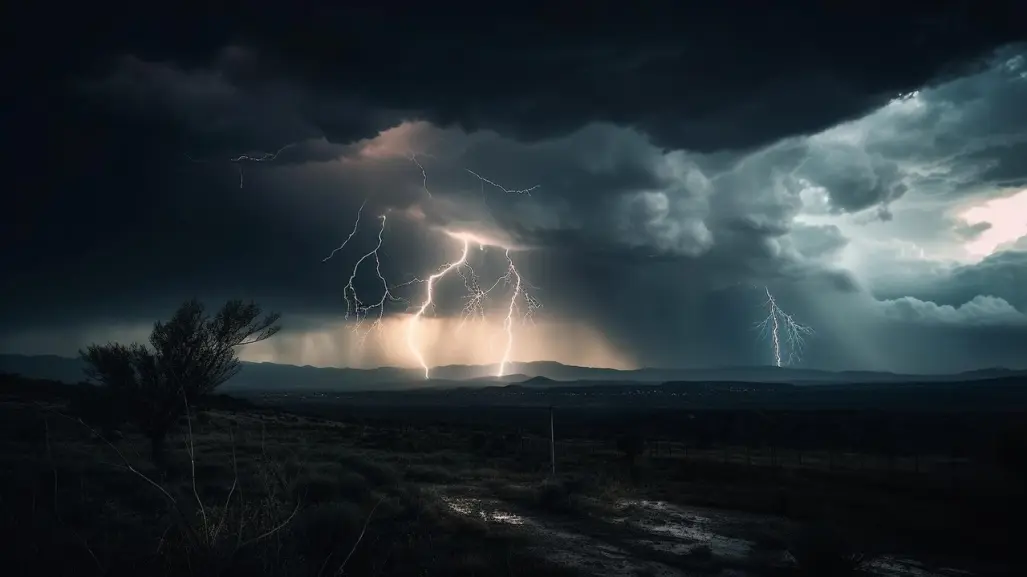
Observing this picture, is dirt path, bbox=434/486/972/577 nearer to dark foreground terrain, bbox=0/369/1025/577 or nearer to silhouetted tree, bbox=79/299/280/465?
dark foreground terrain, bbox=0/369/1025/577

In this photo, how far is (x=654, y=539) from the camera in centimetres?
1978

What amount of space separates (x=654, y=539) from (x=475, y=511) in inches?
257

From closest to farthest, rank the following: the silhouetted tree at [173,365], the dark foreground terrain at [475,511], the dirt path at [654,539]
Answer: the dark foreground terrain at [475,511], the dirt path at [654,539], the silhouetted tree at [173,365]

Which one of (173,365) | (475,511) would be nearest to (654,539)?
(475,511)

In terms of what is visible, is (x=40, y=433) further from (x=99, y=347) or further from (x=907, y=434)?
(x=907, y=434)

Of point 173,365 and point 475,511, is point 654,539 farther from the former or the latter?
point 173,365

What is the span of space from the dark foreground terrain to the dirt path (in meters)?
0.09

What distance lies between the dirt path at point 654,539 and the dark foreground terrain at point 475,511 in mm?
94

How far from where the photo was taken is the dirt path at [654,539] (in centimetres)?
1642

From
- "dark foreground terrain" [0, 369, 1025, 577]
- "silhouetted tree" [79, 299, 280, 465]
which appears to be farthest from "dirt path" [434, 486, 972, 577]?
"silhouetted tree" [79, 299, 280, 465]

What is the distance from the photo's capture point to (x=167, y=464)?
25562 millimetres

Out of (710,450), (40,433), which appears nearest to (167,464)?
(40,433)

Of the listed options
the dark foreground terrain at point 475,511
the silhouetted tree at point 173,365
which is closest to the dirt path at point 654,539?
the dark foreground terrain at point 475,511

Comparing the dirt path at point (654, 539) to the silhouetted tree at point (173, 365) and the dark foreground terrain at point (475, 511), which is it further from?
the silhouetted tree at point (173, 365)
